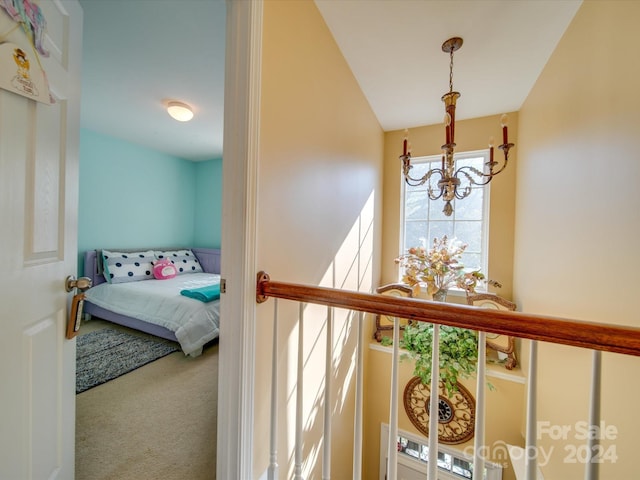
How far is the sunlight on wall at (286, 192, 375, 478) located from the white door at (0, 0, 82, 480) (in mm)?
859

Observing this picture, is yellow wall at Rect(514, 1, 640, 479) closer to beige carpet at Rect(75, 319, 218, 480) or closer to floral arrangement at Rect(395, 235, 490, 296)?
floral arrangement at Rect(395, 235, 490, 296)

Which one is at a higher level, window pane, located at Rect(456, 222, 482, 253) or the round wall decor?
window pane, located at Rect(456, 222, 482, 253)

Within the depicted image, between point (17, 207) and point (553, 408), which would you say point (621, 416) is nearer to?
point (553, 408)

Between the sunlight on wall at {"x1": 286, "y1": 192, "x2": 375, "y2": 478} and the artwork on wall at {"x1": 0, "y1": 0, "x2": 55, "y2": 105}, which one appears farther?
the sunlight on wall at {"x1": 286, "y1": 192, "x2": 375, "y2": 478}

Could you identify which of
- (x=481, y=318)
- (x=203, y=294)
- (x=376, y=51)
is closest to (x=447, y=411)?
(x=481, y=318)

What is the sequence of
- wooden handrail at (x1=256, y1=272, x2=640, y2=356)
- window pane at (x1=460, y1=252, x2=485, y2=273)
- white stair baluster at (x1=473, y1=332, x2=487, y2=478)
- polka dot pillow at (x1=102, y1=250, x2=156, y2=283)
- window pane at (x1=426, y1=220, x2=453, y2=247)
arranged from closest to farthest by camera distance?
wooden handrail at (x1=256, y1=272, x2=640, y2=356)
white stair baluster at (x1=473, y1=332, x2=487, y2=478)
window pane at (x1=460, y1=252, x2=485, y2=273)
window pane at (x1=426, y1=220, x2=453, y2=247)
polka dot pillow at (x1=102, y1=250, x2=156, y2=283)

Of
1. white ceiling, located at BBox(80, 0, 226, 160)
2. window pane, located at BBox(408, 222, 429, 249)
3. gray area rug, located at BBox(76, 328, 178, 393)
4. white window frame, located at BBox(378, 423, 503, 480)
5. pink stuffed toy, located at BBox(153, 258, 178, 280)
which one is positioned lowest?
white window frame, located at BBox(378, 423, 503, 480)

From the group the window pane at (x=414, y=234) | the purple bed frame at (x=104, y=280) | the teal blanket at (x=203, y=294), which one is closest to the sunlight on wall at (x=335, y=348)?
the window pane at (x=414, y=234)

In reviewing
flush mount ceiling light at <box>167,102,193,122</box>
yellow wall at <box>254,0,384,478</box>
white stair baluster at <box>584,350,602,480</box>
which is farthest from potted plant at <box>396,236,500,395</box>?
flush mount ceiling light at <box>167,102,193,122</box>

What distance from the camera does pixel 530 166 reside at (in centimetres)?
211

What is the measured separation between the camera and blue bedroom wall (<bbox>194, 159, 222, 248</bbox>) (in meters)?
4.52

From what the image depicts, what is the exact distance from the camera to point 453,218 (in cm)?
288

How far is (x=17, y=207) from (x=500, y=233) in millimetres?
3401

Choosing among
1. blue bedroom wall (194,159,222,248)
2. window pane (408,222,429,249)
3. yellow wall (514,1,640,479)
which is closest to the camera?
yellow wall (514,1,640,479)
